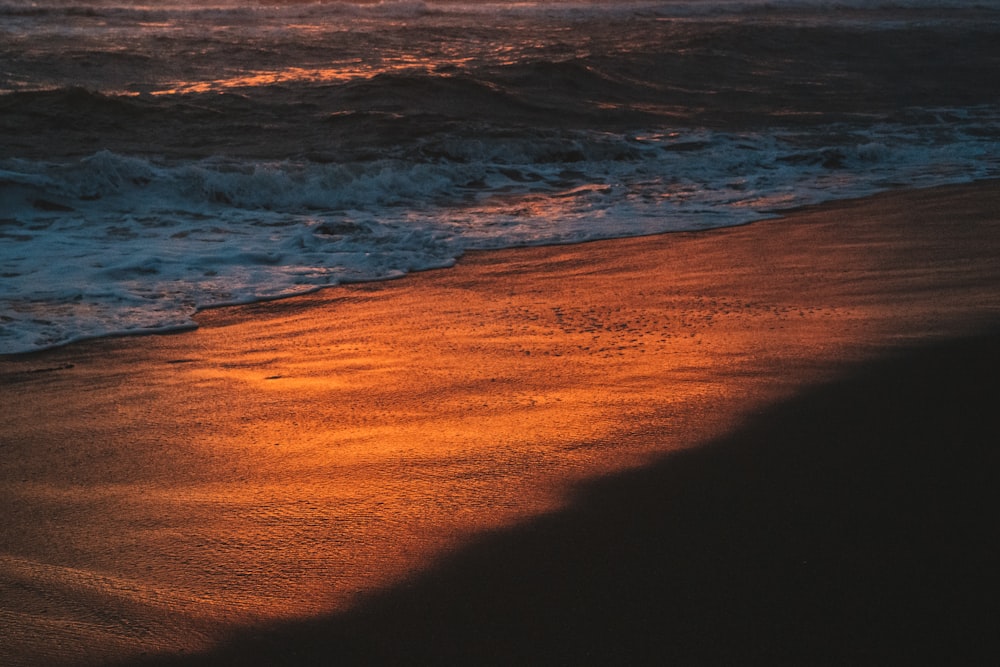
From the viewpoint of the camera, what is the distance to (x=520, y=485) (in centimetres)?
290

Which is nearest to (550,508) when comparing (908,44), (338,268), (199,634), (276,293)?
(199,634)

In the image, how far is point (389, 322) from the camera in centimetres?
506

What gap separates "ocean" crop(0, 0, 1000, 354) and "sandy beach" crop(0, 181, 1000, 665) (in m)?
1.45

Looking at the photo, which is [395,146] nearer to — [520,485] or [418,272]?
[418,272]

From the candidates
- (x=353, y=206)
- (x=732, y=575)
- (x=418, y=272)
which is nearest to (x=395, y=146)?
(x=353, y=206)

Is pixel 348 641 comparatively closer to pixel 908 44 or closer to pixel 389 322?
pixel 389 322

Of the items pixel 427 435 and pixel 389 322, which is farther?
pixel 389 322

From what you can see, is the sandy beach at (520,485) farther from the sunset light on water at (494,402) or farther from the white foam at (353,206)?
the white foam at (353,206)

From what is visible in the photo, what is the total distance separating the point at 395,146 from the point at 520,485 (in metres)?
8.90

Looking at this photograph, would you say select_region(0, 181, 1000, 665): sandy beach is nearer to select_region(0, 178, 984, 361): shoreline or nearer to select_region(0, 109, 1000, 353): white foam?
select_region(0, 178, 984, 361): shoreline

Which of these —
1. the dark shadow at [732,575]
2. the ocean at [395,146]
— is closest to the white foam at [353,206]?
the ocean at [395,146]

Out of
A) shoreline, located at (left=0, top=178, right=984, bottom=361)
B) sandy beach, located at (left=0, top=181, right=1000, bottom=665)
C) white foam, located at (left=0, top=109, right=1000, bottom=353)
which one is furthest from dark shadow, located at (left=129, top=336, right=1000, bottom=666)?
white foam, located at (left=0, top=109, right=1000, bottom=353)

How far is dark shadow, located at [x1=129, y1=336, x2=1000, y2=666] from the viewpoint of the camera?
211cm

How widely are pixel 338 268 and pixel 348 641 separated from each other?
4.43 meters
